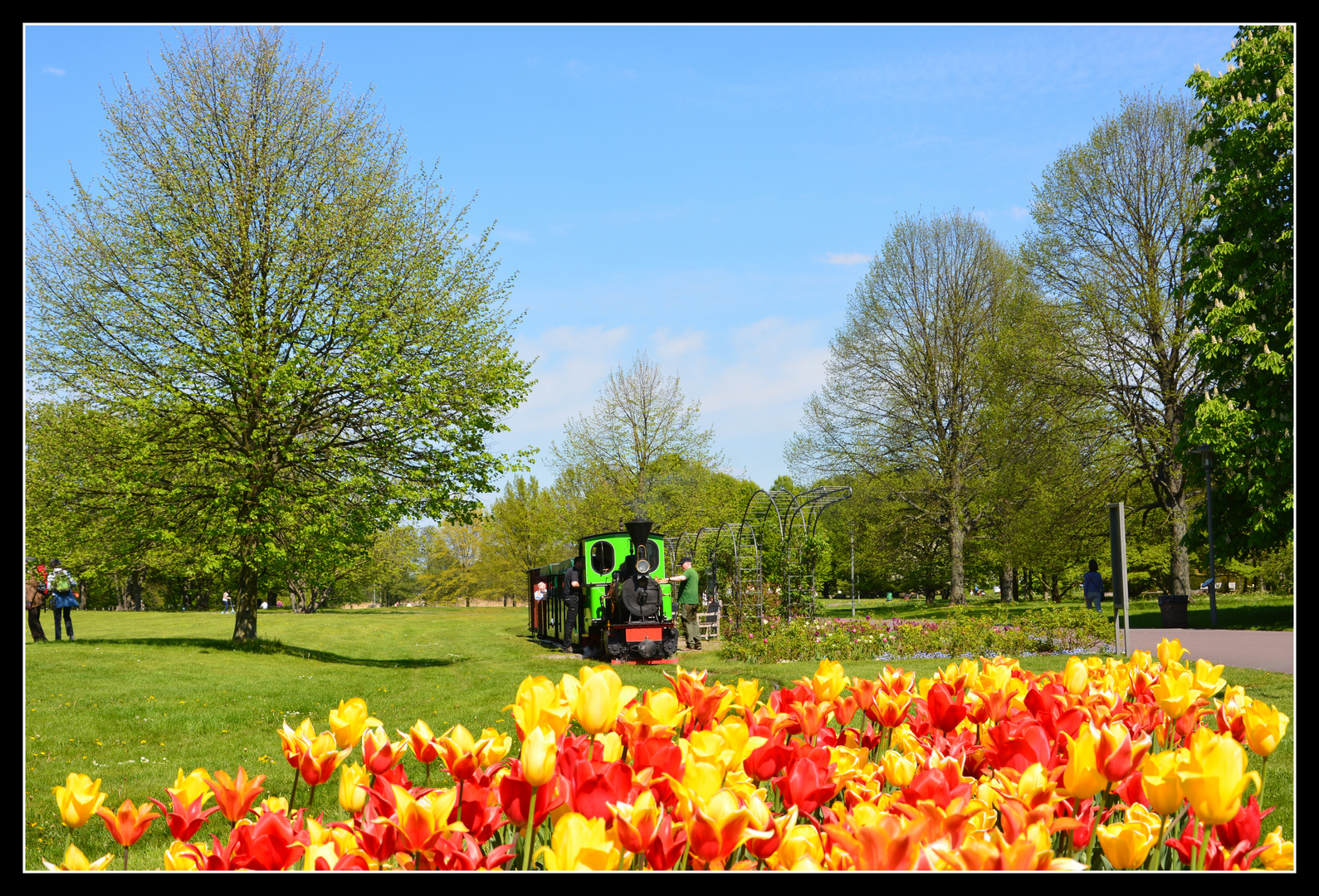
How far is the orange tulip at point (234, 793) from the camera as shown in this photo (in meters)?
1.80

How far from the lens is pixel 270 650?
16422 mm

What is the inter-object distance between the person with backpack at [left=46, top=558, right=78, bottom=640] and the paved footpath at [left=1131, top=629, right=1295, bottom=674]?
60.4 ft

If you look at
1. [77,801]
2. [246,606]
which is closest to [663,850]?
[77,801]

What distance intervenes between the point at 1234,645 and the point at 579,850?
14.5 m

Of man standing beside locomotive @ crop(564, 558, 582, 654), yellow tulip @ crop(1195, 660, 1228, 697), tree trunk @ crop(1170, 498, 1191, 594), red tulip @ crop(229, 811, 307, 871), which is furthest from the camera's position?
tree trunk @ crop(1170, 498, 1191, 594)

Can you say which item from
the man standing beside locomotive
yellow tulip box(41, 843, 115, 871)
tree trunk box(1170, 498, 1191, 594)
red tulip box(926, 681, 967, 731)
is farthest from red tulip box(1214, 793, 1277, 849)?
tree trunk box(1170, 498, 1191, 594)

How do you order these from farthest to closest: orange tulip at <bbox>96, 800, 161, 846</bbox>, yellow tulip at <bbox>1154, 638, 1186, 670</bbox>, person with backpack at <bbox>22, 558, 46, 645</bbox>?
person with backpack at <bbox>22, 558, 46, 645</bbox> → yellow tulip at <bbox>1154, 638, 1186, 670</bbox> → orange tulip at <bbox>96, 800, 161, 846</bbox>

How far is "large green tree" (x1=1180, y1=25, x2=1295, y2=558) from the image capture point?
1494 centimetres

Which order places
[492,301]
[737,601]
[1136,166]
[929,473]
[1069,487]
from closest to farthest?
[492,301], [737,601], [1136,166], [1069,487], [929,473]

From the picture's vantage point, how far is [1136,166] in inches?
883

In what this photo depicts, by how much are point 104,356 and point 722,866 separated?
16.3 metres

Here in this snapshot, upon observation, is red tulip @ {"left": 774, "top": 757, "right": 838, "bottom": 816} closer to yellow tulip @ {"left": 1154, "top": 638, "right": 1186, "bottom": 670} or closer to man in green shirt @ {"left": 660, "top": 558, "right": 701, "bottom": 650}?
yellow tulip @ {"left": 1154, "top": 638, "right": 1186, "bottom": 670}
